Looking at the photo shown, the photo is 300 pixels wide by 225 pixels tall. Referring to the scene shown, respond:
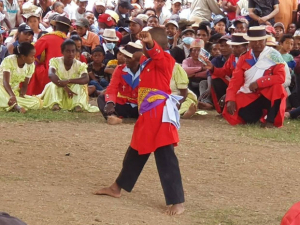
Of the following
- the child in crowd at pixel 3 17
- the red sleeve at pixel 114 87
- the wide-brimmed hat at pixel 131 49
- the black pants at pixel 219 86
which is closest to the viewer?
the wide-brimmed hat at pixel 131 49

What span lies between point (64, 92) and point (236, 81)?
2517 millimetres

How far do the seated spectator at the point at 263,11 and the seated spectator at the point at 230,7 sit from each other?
1094mm

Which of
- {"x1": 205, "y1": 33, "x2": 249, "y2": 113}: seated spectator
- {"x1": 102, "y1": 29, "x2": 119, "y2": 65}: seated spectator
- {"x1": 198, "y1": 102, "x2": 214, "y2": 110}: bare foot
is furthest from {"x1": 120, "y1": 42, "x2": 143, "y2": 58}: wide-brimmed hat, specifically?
{"x1": 102, "y1": 29, "x2": 119, "y2": 65}: seated spectator

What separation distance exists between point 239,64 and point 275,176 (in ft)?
9.02

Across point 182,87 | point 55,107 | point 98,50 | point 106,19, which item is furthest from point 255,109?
point 106,19

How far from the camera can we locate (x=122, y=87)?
884cm

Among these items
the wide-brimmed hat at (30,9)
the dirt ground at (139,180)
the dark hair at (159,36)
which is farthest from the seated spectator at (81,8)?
the dark hair at (159,36)

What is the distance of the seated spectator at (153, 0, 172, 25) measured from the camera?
14.3m

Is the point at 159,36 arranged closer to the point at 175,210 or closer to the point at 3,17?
the point at 175,210

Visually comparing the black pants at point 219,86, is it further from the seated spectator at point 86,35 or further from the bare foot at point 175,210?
the bare foot at point 175,210

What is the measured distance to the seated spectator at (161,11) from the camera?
14297 millimetres

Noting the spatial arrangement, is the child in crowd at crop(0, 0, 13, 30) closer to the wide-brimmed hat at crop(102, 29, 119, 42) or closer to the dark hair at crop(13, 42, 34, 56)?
the wide-brimmed hat at crop(102, 29, 119, 42)

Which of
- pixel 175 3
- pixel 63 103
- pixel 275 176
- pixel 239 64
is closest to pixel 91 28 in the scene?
pixel 175 3

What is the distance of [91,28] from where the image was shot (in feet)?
44.8
